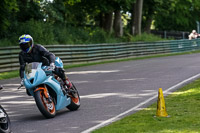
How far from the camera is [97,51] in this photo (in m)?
31.6

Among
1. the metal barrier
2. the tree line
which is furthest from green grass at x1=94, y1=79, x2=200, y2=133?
the tree line

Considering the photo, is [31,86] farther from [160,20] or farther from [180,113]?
[160,20]

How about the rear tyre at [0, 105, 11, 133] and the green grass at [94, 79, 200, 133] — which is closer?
the rear tyre at [0, 105, 11, 133]

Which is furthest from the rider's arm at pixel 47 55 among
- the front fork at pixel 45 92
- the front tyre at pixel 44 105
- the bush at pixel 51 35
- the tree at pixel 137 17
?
the tree at pixel 137 17

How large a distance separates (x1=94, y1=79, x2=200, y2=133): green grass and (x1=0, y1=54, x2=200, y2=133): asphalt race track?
1.21 ft

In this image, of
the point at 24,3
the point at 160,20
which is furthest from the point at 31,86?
the point at 160,20

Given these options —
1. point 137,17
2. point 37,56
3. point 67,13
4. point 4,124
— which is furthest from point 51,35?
point 4,124

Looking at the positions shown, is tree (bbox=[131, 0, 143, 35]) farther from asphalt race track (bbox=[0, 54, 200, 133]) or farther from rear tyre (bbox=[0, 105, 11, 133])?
rear tyre (bbox=[0, 105, 11, 133])

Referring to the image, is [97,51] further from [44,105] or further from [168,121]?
[168,121]

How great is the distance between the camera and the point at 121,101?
12180mm

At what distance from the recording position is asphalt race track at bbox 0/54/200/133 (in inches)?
357

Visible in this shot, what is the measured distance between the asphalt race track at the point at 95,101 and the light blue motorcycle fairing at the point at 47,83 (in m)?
0.29

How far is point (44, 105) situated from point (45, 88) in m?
0.34

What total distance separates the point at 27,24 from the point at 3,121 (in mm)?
23300
